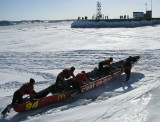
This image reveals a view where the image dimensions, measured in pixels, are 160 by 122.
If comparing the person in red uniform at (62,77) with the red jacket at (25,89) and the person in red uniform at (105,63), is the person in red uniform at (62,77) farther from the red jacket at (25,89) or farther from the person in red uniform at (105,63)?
the person in red uniform at (105,63)

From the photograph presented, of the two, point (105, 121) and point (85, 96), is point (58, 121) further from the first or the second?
point (85, 96)

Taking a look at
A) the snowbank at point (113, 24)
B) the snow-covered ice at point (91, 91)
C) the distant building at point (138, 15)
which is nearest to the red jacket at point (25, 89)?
the snow-covered ice at point (91, 91)

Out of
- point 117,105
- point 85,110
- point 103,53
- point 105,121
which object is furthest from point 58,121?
point 103,53

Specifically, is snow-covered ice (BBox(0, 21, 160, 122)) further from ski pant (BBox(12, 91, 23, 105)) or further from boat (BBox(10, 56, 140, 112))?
ski pant (BBox(12, 91, 23, 105))

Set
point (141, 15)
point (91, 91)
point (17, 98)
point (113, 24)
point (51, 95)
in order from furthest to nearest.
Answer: point (141, 15) < point (113, 24) < point (91, 91) < point (51, 95) < point (17, 98)

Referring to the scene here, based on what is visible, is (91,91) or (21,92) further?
(91,91)

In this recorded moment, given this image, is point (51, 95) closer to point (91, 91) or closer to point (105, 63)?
point (91, 91)

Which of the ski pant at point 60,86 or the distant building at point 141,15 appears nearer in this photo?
the ski pant at point 60,86

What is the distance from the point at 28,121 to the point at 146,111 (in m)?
3.60

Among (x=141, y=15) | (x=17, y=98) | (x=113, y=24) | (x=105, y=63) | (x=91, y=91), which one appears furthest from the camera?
(x=141, y=15)

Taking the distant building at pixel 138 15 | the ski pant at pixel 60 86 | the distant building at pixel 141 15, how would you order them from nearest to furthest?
the ski pant at pixel 60 86, the distant building at pixel 141 15, the distant building at pixel 138 15

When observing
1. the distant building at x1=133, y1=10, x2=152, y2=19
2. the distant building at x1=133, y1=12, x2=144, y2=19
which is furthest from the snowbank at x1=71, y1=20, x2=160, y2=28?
the distant building at x1=133, y1=12, x2=144, y2=19

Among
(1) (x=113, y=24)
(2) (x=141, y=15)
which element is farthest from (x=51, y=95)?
(2) (x=141, y=15)

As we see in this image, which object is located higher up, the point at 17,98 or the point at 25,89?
the point at 25,89
